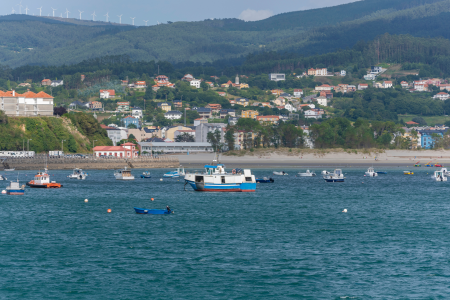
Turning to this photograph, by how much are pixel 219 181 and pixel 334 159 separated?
84304 mm

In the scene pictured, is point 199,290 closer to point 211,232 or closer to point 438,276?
point 438,276

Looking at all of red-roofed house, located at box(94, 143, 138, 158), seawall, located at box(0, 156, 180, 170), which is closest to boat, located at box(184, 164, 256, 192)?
seawall, located at box(0, 156, 180, 170)

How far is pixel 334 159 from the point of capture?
14975 cm

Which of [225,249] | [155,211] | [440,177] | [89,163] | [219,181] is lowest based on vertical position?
[225,249]

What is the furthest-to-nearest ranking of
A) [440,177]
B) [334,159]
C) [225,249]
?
[334,159], [440,177], [225,249]

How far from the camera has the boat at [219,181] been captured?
7125 centimetres

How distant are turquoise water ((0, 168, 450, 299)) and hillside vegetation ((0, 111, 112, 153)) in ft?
222

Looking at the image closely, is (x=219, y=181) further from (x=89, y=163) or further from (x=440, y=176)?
(x=89, y=163)

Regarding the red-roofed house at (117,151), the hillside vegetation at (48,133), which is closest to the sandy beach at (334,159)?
the red-roofed house at (117,151)

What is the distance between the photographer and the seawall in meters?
116

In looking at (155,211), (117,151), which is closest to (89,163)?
(117,151)

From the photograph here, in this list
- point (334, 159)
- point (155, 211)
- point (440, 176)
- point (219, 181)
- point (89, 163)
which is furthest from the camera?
point (334, 159)

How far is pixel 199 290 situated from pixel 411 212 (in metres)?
34.7

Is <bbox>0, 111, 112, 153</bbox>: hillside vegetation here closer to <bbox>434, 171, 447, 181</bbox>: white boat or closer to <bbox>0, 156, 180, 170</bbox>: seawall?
<bbox>0, 156, 180, 170</bbox>: seawall
